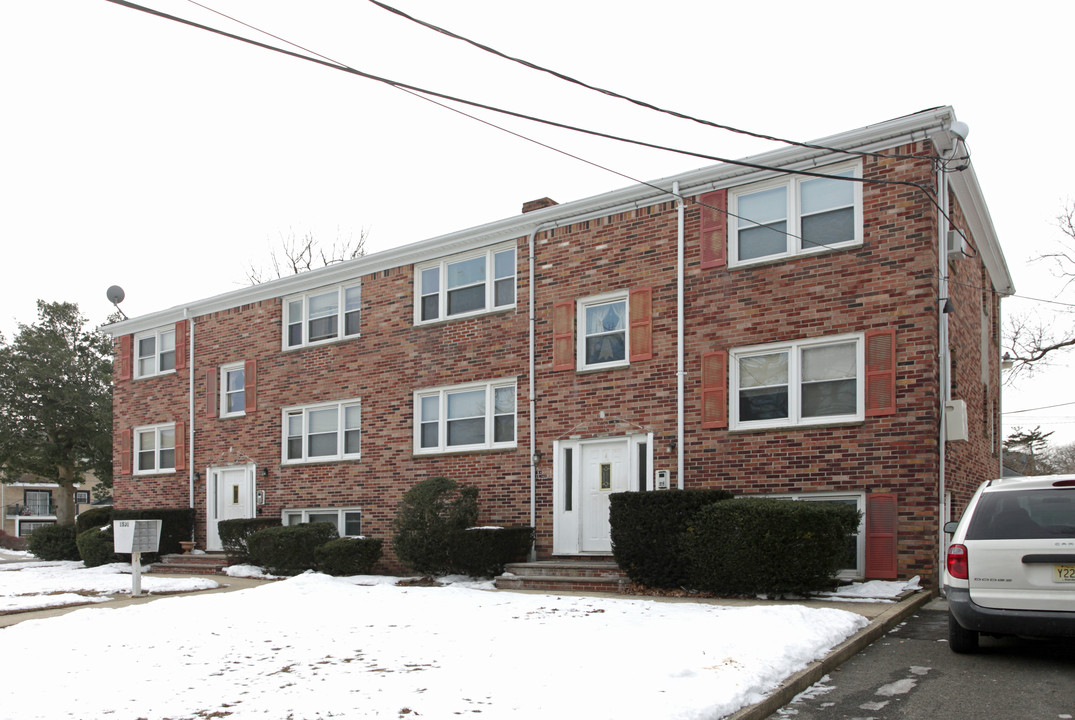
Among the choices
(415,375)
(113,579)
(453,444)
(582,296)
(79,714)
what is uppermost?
(582,296)

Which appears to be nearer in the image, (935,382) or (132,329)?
(935,382)

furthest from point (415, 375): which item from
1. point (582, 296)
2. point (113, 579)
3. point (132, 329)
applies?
point (132, 329)

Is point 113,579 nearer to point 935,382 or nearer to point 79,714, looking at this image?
point 79,714

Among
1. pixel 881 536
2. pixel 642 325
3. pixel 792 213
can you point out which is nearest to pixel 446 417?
pixel 642 325

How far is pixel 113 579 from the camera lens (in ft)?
55.2

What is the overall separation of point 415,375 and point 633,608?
27.9 ft

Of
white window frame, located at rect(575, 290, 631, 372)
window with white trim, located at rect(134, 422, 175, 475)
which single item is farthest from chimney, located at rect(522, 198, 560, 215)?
window with white trim, located at rect(134, 422, 175, 475)

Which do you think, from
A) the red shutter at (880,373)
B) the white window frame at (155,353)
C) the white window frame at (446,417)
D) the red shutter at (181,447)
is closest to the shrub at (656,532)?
the red shutter at (880,373)

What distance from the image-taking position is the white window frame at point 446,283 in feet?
55.7

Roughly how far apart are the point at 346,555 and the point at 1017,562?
1154 cm

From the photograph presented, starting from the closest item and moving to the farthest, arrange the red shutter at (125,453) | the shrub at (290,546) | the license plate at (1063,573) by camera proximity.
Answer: the license plate at (1063,573), the shrub at (290,546), the red shutter at (125,453)

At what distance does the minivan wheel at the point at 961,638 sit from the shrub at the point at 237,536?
13.9 metres

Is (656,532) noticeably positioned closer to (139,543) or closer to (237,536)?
(139,543)

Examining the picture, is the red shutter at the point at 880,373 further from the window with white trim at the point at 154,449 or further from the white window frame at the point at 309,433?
the window with white trim at the point at 154,449
